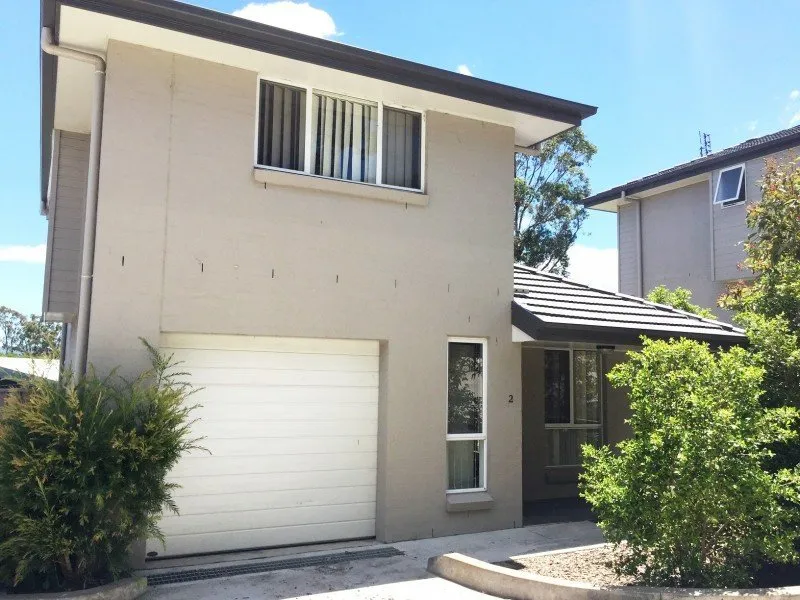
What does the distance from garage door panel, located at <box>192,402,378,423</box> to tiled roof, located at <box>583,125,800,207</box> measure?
1166 centimetres

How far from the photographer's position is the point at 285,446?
26.0 feet

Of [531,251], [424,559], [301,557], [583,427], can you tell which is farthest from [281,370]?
[531,251]

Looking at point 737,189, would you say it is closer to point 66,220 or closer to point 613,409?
point 613,409

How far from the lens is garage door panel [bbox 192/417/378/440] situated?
24.8ft

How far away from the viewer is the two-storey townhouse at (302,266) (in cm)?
721

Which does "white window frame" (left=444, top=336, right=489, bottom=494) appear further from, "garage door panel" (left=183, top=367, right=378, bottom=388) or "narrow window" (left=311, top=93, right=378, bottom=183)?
"narrow window" (left=311, top=93, right=378, bottom=183)

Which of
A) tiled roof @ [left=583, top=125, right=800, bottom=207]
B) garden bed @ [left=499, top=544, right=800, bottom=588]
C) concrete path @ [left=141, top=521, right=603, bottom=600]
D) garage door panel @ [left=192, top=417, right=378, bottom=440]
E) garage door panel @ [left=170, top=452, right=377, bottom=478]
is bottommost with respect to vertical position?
concrete path @ [left=141, top=521, right=603, bottom=600]

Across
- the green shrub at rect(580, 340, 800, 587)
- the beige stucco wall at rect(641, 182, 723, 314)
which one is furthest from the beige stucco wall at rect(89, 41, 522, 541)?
the beige stucco wall at rect(641, 182, 723, 314)

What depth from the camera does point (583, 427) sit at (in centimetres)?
Answer: 1214

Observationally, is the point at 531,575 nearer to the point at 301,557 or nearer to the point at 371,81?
the point at 301,557

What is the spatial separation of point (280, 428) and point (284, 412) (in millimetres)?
185

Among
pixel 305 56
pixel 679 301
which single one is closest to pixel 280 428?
pixel 305 56

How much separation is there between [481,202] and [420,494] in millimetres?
3861

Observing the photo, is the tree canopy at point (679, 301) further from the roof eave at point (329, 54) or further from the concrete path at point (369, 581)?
the concrete path at point (369, 581)
